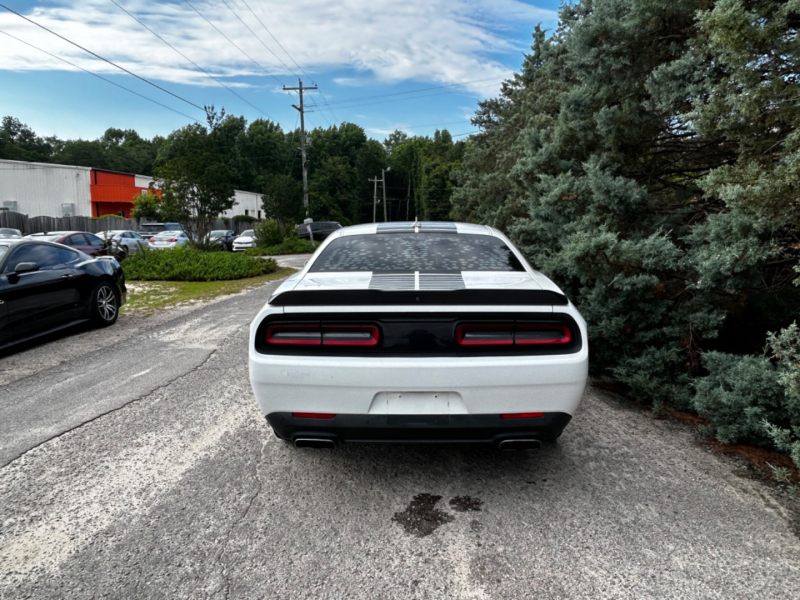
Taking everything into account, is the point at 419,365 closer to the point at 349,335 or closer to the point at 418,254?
the point at 349,335

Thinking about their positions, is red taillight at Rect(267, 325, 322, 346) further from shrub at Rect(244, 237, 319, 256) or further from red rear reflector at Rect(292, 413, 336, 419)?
shrub at Rect(244, 237, 319, 256)

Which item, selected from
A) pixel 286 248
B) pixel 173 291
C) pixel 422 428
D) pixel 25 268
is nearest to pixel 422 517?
pixel 422 428

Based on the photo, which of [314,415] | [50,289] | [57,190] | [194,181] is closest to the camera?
[314,415]

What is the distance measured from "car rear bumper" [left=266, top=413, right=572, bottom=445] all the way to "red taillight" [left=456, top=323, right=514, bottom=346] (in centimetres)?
39

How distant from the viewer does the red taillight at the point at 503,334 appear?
2.73 m

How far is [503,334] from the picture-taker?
2.75 m

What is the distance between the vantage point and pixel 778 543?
2480mm

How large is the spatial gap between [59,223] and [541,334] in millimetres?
37693

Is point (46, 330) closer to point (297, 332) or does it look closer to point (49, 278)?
point (49, 278)

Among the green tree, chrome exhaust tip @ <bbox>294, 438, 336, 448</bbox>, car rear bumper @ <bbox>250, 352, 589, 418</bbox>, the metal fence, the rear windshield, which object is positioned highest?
the green tree

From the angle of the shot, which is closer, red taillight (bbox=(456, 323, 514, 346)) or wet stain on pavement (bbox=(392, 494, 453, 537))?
wet stain on pavement (bbox=(392, 494, 453, 537))

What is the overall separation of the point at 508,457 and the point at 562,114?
14.0 ft

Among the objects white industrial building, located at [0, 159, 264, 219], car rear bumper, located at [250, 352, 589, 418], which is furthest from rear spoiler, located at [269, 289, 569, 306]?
white industrial building, located at [0, 159, 264, 219]

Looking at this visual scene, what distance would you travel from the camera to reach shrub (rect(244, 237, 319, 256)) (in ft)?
86.3
